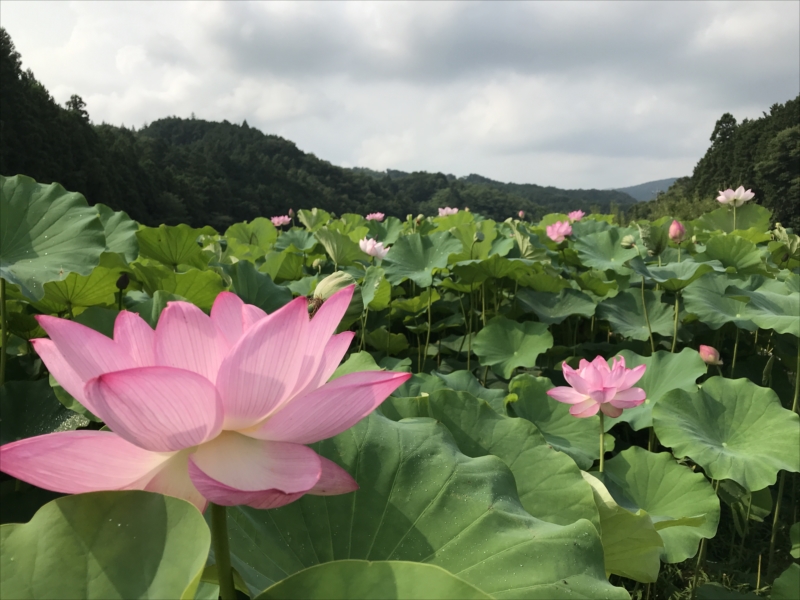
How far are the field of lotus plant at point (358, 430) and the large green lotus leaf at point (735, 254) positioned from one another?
0.01 meters

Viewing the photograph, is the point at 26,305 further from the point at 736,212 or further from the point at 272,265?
the point at 736,212

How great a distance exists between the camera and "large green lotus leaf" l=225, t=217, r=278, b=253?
361cm

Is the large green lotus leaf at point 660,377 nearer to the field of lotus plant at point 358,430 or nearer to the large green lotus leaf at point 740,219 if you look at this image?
the field of lotus plant at point 358,430

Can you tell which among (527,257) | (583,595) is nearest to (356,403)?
(583,595)

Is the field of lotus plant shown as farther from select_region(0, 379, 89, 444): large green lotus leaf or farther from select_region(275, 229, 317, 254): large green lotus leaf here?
select_region(275, 229, 317, 254): large green lotus leaf

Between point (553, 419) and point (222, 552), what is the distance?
4.31 ft

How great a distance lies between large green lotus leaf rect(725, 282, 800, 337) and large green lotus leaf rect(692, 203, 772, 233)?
203 cm

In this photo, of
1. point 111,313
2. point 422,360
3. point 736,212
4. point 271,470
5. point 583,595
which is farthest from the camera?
point 736,212

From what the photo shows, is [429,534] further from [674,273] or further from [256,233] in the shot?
[256,233]

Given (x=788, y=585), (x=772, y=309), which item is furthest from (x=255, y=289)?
(x=772, y=309)

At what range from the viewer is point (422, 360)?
7.80 ft

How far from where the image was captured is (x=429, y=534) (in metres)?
0.53

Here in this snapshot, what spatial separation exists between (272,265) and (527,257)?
1.10 m

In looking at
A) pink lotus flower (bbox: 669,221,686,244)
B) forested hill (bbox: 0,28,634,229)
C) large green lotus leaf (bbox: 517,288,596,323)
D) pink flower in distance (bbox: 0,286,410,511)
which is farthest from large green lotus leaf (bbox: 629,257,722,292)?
forested hill (bbox: 0,28,634,229)
